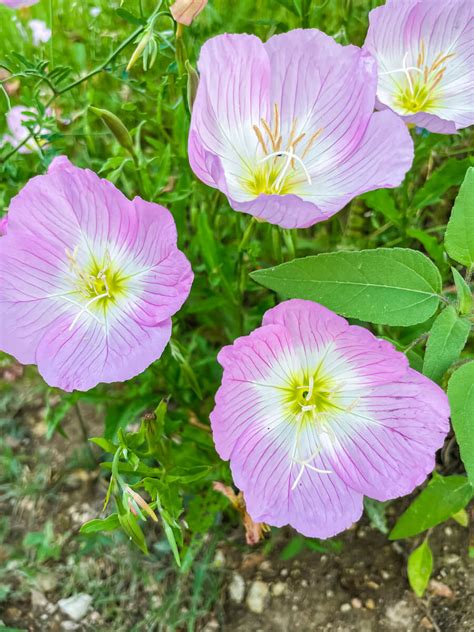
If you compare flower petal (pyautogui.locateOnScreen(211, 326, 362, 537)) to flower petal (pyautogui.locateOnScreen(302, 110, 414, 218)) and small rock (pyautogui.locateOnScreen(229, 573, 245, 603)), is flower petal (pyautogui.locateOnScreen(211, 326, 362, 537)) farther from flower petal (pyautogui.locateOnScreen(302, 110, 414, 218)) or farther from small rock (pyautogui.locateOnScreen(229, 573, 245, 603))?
small rock (pyautogui.locateOnScreen(229, 573, 245, 603))

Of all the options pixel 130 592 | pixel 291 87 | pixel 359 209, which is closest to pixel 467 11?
pixel 291 87

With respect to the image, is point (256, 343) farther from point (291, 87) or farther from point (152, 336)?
point (291, 87)

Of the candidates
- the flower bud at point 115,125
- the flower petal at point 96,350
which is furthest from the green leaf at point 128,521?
the flower bud at point 115,125

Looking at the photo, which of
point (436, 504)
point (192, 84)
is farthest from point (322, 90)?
point (436, 504)

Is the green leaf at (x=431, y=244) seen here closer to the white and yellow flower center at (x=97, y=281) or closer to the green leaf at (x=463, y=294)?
the green leaf at (x=463, y=294)

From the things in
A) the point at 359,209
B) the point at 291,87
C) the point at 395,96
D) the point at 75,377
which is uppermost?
the point at 359,209
